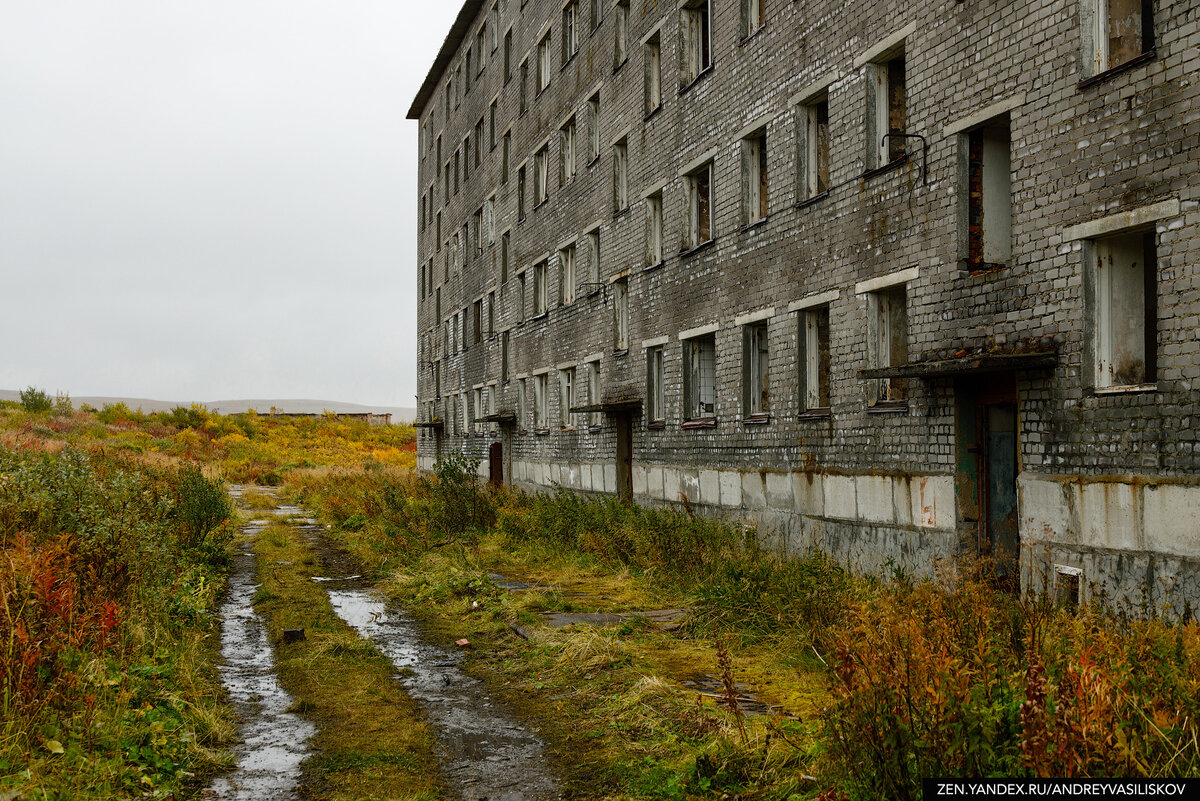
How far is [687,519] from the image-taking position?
53.5 feet

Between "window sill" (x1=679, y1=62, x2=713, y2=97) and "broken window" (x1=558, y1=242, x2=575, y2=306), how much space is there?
7480 mm

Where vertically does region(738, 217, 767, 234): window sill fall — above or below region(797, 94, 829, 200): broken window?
below

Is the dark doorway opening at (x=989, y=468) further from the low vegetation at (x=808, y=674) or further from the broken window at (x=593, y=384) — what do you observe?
the broken window at (x=593, y=384)

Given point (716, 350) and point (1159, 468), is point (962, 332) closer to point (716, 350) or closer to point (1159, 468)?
point (1159, 468)

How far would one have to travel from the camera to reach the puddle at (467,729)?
221 inches

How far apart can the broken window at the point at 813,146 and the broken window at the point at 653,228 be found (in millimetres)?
→ 5770

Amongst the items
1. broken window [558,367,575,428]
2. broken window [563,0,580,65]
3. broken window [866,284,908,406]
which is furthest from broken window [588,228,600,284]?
broken window [866,284,908,406]

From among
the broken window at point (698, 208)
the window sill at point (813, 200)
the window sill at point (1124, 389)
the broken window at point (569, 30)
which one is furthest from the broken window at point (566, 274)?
the window sill at point (1124, 389)

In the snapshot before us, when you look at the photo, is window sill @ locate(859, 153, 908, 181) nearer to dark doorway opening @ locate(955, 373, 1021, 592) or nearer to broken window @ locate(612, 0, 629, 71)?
dark doorway opening @ locate(955, 373, 1021, 592)

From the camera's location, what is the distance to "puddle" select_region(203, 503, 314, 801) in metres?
5.61

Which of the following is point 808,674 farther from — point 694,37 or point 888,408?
point 694,37

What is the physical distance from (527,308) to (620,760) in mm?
23610

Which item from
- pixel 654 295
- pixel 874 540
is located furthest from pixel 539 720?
pixel 654 295

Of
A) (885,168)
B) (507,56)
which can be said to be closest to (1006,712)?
(885,168)
